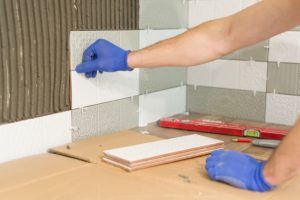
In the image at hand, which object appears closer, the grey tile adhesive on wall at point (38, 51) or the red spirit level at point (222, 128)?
the grey tile adhesive on wall at point (38, 51)

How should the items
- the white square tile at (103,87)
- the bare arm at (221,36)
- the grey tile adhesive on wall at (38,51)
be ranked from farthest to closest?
the white square tile at (103,87), the bare arm at (221,36), the grey tile adhesive on wall at (38,51)

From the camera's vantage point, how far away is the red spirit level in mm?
1402

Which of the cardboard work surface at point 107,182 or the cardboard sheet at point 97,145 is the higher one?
the cardboard sheet at point 97,145

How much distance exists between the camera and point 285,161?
94 centimetres

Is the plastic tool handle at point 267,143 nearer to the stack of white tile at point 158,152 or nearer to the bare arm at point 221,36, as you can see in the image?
the stack of white tile at point 158,152

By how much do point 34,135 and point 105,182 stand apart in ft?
0.97

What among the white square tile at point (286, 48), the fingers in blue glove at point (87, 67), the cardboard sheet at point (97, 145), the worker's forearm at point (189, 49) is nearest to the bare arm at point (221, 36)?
the worker's forearm at point (189, 49)

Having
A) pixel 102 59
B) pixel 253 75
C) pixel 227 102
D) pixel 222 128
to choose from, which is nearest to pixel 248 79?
pixel 253 75

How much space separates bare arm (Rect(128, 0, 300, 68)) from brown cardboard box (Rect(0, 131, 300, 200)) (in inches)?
12.2

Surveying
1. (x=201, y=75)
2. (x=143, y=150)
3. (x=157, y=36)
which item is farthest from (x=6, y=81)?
(x=201, y=75)

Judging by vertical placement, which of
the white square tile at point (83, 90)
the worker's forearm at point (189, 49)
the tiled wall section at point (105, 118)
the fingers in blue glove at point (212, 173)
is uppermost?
the worker's forearm at point (189, 49)

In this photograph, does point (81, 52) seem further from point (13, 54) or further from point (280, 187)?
point (280, 187)

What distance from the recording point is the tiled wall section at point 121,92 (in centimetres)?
131

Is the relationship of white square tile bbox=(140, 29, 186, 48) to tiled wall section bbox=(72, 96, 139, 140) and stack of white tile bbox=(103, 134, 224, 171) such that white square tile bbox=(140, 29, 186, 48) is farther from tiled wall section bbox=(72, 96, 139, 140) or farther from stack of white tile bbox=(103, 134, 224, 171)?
stack of white tile bbox=(103, 134, 224, 171)
